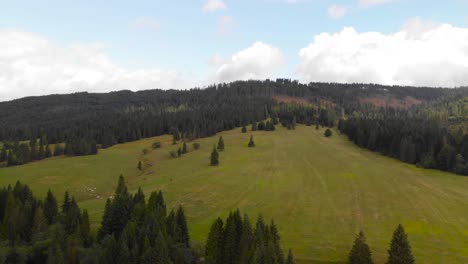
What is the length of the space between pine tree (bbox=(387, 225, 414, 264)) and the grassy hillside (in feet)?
20.1

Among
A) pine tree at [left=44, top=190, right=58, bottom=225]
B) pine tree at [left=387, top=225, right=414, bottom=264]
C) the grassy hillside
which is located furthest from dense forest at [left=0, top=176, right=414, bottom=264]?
the grassy hillside

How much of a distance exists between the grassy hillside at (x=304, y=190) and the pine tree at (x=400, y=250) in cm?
612

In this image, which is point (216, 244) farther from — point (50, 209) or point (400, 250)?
point (50, 209)

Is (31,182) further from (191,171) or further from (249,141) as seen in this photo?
(249,141)

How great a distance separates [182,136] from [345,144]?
78906 mm

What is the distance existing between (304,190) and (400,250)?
4227cm

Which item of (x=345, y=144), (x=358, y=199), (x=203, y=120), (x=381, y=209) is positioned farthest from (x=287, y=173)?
(x=203, y=120)

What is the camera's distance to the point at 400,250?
39875 mm

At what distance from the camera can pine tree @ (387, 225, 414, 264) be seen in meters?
39.5

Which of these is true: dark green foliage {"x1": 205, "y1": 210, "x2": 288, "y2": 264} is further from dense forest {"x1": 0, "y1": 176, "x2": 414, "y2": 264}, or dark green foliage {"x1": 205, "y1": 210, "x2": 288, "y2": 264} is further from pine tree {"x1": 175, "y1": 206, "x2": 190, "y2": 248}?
pine tree {"x1": 175, "y1": 206, "x2": 190, "y2": 248}

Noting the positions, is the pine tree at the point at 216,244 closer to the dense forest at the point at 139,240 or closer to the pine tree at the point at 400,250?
the dense forest at the point at 139,240

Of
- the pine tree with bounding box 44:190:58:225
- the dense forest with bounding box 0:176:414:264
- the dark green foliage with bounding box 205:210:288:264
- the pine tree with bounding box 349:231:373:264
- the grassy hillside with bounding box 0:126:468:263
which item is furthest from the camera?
the pine tree with bounding box 44:190:58:225

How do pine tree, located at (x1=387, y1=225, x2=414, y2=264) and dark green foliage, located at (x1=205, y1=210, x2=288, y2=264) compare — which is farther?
dark green foliage, located at (x1=205, y1=210, x2=288, y2=264)

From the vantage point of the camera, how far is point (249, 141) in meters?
146
